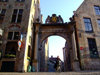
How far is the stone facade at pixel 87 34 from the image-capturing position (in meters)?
12.8

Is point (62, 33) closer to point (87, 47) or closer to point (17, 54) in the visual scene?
point (87, 47)

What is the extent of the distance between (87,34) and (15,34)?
36.6 feet

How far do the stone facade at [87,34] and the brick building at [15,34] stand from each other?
7.74 meters

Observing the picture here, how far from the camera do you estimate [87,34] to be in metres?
14.4

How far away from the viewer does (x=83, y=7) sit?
1648 cm

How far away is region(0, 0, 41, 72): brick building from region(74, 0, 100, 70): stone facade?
7740mm

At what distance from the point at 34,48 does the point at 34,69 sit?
130 inches

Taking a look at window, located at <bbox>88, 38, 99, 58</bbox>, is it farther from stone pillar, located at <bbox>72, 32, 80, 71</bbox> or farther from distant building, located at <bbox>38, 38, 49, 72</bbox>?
distant building, located at <bbox>38, 38, 49, 72</bbox>

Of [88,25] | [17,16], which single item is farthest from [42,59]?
[88,25]

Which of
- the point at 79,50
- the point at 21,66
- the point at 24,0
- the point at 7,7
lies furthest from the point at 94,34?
the point at 7,7

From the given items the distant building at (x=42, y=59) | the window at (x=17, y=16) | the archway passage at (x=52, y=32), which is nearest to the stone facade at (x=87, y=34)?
the archway passage at (x=52, y=32)

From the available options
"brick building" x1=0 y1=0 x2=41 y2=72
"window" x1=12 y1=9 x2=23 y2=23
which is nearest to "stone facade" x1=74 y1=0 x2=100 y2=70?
"brick building" x1=0 y1=0 x2=41 y2=72

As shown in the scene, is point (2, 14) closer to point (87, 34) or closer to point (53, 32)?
point (53, 32)

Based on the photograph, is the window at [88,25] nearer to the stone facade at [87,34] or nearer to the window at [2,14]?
the stone facade at [87,34]
